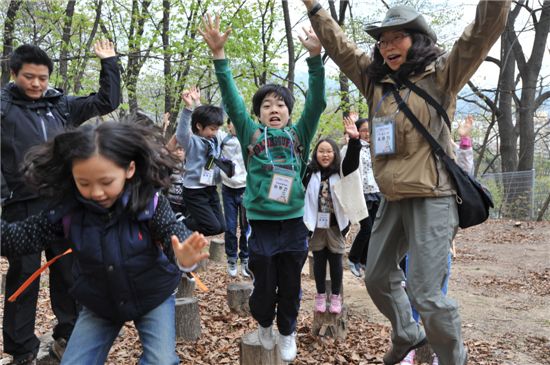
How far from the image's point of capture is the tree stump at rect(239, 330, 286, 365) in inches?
126

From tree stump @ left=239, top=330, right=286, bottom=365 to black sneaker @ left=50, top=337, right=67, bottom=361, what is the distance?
3.84 ft

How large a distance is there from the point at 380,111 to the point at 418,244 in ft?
2.72

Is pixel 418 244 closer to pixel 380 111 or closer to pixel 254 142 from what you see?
pixel 380 111

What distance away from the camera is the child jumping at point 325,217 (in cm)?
446

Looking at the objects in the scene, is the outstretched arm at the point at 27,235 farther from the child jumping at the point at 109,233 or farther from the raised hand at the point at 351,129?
the raised hand at the point at 351,129

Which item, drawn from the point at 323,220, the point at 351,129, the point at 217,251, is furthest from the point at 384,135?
the point at 217,251

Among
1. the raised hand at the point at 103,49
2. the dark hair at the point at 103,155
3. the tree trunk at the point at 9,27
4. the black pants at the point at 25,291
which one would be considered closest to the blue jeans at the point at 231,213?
the raised hand at the point at 103,49

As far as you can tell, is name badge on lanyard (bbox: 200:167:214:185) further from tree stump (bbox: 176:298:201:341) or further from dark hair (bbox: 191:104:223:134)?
tree stump (bbox: 176:298:201:341)

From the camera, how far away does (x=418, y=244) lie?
2.76 metres

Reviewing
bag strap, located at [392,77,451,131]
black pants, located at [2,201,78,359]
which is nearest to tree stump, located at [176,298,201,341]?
black pants, located at [2,201,78,359]

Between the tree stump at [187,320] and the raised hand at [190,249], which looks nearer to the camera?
the raised hand at [190,249]

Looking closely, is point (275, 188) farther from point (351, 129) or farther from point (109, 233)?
point (109, 233)

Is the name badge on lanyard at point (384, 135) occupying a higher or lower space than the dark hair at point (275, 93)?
lower

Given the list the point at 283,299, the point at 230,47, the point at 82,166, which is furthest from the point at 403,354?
the point at 230,47
